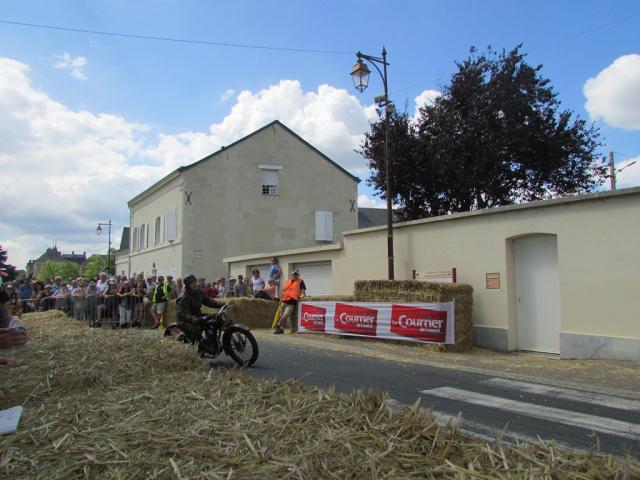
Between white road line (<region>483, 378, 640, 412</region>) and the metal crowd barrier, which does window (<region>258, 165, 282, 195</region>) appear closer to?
the metal crowd barrier

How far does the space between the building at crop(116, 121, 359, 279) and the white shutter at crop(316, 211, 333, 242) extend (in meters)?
0.06

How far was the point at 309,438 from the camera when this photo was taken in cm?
280

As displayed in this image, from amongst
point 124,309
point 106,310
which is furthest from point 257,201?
point 106,310

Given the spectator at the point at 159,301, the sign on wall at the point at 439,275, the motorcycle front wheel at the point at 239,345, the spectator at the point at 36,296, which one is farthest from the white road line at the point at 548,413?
the spectator at the point at 36,296

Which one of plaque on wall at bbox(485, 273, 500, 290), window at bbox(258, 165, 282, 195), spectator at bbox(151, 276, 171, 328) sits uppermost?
window at bbox(258, 165, 282, 195)

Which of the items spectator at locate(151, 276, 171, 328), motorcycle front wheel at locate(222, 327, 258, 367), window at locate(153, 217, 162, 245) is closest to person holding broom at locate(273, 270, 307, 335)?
spectator at locate(151, 276, 171, 328)

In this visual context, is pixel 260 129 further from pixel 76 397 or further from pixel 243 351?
pixel 76 397

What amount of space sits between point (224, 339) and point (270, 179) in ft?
74.5

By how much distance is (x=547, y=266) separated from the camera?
36.3 feet

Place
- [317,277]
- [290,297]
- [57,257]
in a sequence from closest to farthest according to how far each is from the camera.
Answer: [290,297] < [317,277] < [57,257]

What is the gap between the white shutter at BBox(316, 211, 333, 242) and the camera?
30844 mm

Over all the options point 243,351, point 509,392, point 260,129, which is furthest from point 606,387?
point 260,129

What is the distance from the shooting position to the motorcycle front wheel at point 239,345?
8328mm

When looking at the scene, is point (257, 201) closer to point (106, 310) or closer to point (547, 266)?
point (106, 310)
